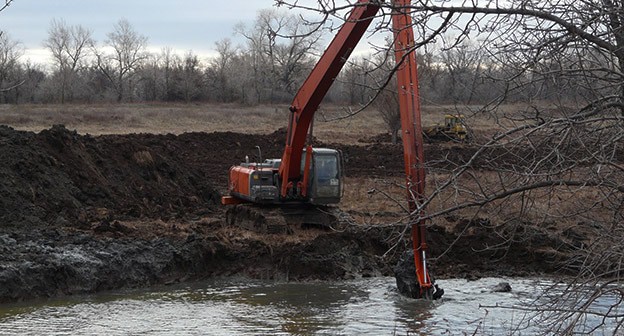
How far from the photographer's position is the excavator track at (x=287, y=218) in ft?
58.8

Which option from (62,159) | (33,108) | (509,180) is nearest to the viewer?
(509,180)

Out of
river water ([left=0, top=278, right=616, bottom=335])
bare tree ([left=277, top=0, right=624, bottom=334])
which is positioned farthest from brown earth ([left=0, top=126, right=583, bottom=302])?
bare tree ([left=277, top=0, right=624, bottom=334])

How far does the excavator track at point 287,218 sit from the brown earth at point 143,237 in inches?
5.3

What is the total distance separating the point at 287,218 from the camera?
18.2 metres

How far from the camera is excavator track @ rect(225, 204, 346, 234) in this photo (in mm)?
17922

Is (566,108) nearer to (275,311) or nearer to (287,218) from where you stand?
(275,311)

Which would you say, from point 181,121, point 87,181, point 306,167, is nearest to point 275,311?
point 306,167

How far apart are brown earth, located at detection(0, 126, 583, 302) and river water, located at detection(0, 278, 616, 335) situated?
46 centimetres

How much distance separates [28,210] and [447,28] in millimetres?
14270

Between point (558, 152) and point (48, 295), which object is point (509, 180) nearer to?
point (558, 152)

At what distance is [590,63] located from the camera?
6.63 meters

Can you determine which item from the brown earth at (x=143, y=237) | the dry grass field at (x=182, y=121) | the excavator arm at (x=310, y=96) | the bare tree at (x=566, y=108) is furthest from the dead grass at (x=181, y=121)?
the bare tree at (x=566, y=108)

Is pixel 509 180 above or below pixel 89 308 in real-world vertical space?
above

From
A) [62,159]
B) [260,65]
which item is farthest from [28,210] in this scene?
[260,65]
